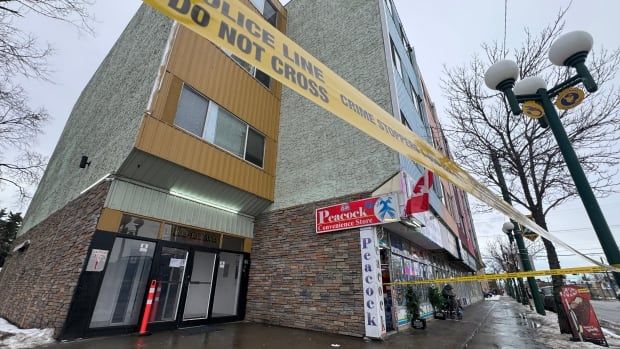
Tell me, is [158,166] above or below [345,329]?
above

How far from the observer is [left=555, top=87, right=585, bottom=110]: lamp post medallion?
4.12 m

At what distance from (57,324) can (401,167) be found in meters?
9.28

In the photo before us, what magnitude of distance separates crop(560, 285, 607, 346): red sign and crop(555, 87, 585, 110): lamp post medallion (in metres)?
4.76

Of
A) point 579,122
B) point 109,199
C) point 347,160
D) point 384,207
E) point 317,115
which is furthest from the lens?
point 317,115

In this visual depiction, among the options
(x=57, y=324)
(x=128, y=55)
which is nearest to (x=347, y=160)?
(x=57, y=324)

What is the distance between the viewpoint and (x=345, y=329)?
283 inches

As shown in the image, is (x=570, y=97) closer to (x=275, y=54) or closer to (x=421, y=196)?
(x=421, y=196)

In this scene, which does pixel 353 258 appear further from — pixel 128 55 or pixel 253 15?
pixel 128 55

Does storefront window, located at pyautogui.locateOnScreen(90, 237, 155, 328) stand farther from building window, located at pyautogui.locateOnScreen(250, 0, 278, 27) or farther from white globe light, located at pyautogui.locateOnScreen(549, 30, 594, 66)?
building window, located at pyautogui.locateOnScreen(250, 0, 278, 27)

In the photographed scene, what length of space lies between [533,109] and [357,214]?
4.71 m

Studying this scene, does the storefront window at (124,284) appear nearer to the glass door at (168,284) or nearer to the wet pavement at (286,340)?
the glass door at (168,284)

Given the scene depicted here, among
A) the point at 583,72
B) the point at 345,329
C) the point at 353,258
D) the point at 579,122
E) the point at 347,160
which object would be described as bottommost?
the point at 345,329

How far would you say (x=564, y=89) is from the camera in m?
4.22

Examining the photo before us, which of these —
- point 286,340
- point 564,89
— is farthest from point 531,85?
point 286,340
